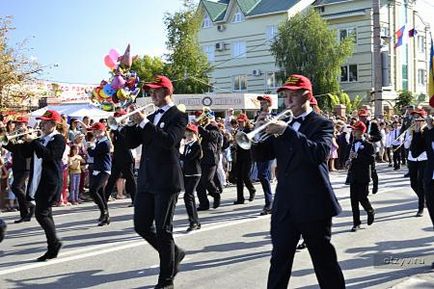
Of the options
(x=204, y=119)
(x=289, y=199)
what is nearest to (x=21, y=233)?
(x=204, y=119)

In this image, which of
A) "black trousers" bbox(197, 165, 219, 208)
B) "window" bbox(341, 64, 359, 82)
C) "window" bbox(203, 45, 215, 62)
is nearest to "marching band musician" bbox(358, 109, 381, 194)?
"black trousers" bbox(197, 165, 219, 208)

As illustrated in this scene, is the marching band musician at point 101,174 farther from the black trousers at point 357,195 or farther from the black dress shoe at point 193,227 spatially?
the black trousers at point 357,195

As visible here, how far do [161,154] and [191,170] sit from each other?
14.0 feet

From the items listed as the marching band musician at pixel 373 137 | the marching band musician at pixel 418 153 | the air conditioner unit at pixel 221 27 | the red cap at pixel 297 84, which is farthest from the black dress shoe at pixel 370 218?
the air conditioner unit at pixel 221 27

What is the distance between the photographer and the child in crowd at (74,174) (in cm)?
1316

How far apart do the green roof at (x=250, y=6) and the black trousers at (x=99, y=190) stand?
129 ft

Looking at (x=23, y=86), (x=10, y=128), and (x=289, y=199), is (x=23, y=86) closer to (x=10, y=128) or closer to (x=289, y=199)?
(x=10, y=128)

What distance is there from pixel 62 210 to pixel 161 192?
7.00 meters

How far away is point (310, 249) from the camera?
14.9ft

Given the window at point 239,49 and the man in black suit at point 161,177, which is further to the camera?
the window at point 239,49

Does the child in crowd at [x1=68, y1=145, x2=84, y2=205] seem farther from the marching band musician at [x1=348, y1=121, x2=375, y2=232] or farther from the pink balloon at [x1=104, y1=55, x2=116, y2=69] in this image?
the marching band musician at [x1=348, y1=121, x2=375, y2=232]

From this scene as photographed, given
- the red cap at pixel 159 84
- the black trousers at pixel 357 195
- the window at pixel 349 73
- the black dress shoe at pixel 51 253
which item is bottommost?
the black dress shoe at pixel 51 253

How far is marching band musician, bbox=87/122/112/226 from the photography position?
32.8 ft

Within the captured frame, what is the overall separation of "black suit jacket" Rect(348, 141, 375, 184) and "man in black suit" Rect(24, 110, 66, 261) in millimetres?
4580
